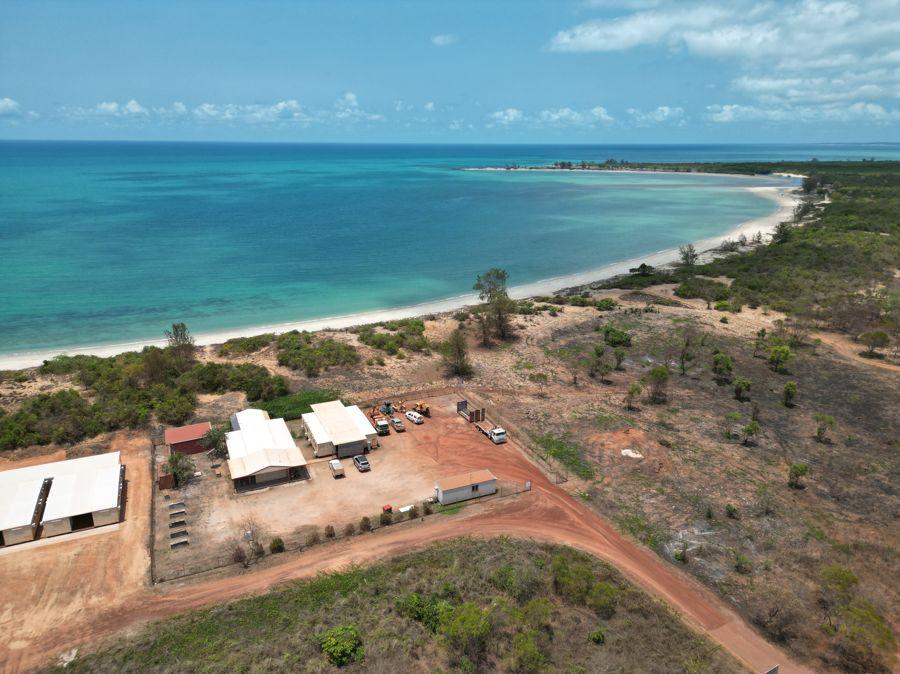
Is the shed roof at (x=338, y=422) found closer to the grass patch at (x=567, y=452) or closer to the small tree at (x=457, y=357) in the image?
the small tree at (x=457, y=357)

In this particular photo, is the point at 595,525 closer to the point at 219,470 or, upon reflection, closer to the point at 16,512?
the point at 219,470

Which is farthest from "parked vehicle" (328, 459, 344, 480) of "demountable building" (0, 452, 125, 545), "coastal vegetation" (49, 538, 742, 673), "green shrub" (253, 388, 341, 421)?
"demountable building" (0, 452, 125, 545)

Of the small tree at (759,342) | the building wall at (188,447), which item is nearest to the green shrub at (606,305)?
the small tree at (759,342)

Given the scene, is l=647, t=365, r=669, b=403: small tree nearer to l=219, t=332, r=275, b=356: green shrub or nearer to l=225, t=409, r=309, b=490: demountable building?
l=225, t=409, r=309, b=490: demountable building

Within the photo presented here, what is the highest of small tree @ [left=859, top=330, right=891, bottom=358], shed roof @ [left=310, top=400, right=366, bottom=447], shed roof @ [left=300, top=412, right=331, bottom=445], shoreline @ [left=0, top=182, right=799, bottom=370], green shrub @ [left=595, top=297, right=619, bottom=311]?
small tree @ [left=859, top=330, right=891, bottom=358]

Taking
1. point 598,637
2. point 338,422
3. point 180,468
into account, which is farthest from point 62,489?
point 598,637

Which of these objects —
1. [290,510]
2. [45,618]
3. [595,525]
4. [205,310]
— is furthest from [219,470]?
[205,310]
